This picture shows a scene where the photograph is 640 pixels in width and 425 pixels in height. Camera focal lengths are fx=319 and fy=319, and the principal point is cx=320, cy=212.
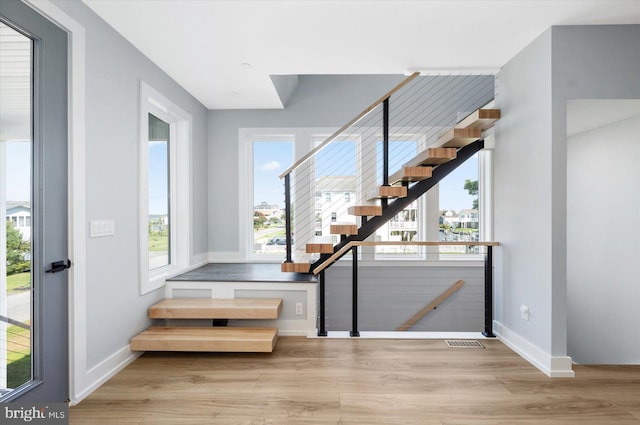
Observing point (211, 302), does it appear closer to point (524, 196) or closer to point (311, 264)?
point (311, 264)

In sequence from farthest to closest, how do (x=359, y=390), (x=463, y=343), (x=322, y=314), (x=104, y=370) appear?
(x=322, y=314)
(x=463, y=343)
(x=104, y=370)
(x=359, y=390)

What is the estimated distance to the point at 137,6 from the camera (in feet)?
7.14

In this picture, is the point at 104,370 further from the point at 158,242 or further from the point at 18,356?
the point at 158,242

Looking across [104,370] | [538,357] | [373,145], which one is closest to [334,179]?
[373,145]

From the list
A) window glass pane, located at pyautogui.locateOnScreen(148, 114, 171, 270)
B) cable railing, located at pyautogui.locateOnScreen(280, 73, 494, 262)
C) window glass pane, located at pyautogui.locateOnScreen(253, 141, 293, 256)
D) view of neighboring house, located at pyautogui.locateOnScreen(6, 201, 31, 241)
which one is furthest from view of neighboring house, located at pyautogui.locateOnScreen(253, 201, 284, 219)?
view of neighboring house, located at pyautogui.locateOnScreen(6, 201, 31, 241)

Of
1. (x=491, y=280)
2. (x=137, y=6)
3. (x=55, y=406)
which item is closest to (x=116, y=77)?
(x=137, y=6)

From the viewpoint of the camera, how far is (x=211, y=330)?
2.91m

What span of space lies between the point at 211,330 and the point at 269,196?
2107 millimetres

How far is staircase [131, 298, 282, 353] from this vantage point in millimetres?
2680

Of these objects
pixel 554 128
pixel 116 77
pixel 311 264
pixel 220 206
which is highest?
pixel 116 77

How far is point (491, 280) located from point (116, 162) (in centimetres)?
354

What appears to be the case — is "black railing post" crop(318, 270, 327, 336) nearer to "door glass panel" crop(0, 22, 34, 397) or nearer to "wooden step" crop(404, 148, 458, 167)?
"wooden step" crop(404, 148, 458, 167)

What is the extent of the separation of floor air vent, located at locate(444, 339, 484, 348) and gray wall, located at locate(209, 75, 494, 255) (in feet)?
9.13

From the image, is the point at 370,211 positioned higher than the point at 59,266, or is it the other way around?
the point at 370,211
